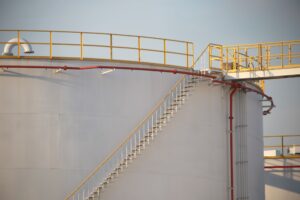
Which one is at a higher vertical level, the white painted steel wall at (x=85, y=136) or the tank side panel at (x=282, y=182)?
the white painted steel wall at (x=85, y=136)

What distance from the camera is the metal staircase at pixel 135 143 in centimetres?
2952

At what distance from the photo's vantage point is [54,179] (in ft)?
97.6

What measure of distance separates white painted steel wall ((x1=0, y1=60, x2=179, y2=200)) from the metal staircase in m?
0.26

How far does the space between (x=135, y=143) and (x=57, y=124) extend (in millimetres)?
2774

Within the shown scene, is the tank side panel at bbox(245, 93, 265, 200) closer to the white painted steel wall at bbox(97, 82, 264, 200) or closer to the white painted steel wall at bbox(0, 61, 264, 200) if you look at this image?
the white painted steel wall at bbox(97, 82, 264, 200)

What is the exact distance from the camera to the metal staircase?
2952 centimetres

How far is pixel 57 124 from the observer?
1187 inches

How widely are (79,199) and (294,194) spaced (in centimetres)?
1754

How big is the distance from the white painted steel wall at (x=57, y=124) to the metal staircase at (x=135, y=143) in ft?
0.87

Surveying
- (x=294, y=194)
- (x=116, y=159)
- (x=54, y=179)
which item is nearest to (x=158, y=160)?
(x=116, y=159)

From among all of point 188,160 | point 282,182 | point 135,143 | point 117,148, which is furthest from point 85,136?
point 282,182

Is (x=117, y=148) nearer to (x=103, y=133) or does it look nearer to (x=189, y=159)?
(x=103, y=133)

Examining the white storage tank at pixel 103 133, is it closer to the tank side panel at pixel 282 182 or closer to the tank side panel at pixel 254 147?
the tank side panel at pixel 254 147

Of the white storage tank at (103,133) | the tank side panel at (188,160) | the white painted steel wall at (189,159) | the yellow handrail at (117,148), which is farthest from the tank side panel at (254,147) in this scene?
the yellow handrail at (117,148)
